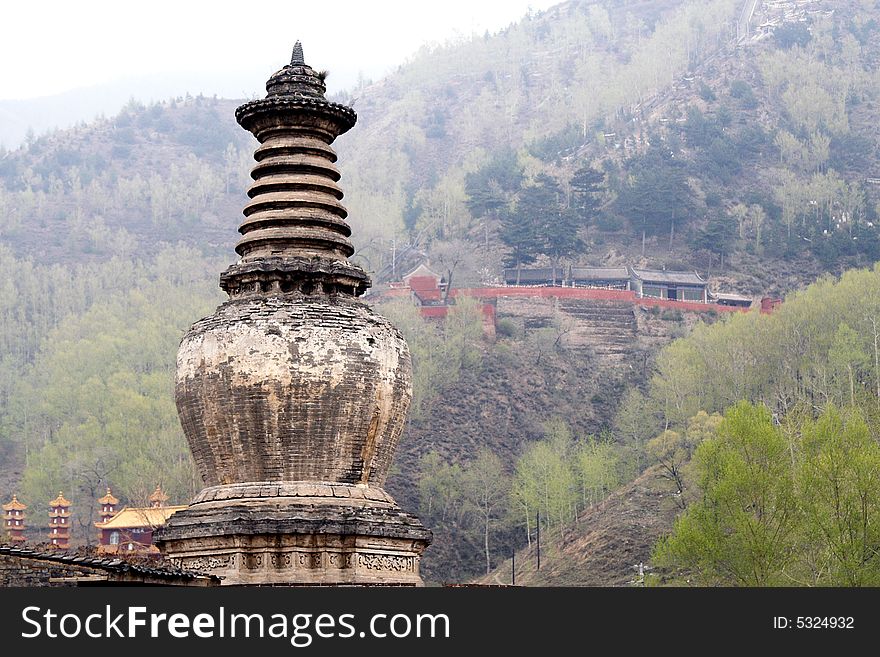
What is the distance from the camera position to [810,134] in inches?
5669

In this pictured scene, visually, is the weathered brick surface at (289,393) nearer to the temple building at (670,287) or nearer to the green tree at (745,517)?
the green tree at (745,517)

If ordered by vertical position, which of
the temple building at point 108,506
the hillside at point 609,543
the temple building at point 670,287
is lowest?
the hillside at point 609,543

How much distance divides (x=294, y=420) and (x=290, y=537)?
1531mm

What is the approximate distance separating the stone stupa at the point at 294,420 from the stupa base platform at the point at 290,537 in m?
0.02

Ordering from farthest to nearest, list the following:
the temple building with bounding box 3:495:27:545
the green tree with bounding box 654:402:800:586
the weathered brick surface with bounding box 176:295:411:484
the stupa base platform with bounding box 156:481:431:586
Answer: the temple building with bounding box 3:495:27:545
the green tree with bounding box 654:402:800:586
the weathered brick surface with bounding box 176:295:411:484
the stupa base platform with bounding box 156:481:431:586

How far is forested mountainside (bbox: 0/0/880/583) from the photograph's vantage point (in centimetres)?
8388

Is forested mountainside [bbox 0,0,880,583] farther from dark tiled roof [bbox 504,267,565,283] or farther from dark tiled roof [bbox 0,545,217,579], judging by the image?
dark tiled roof [bbox 0,545,217,579]

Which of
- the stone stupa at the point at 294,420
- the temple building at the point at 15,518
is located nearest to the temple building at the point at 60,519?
the temple building at the point at 15,518

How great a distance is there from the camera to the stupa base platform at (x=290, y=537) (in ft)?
60.4

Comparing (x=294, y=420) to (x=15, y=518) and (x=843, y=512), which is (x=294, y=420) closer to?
(x=843, y=512)

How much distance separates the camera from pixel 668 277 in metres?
116

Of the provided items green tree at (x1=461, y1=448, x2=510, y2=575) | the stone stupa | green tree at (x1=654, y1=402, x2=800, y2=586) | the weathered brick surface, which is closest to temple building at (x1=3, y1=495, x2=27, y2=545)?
green tree at (x1=461, y1=448, x2=510, y2=575)

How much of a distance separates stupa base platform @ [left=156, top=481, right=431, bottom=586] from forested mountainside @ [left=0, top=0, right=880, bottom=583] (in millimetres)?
54920
